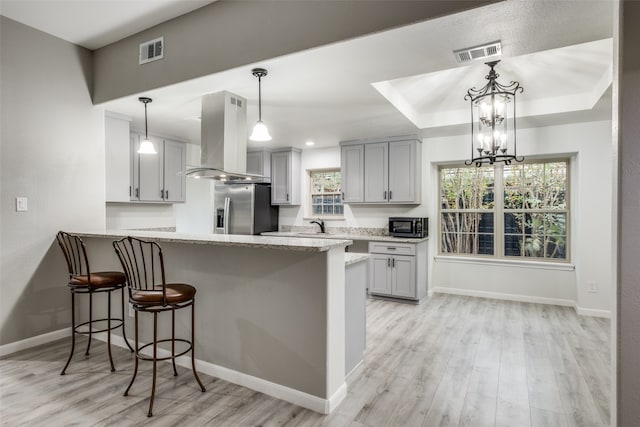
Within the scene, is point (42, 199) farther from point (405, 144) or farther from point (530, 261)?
point (530, 261)

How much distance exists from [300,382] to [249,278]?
2.55 feet

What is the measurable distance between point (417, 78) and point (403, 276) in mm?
2525

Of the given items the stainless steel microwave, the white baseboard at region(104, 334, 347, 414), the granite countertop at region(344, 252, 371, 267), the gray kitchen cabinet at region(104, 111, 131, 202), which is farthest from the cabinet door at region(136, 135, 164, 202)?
the stainless steel microwave

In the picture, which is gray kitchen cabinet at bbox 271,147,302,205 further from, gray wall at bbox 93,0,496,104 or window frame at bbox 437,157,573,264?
gray wall at bbox 93,0,496,104

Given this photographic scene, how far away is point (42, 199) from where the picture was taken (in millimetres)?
3230

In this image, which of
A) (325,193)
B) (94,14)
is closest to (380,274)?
(325,193)

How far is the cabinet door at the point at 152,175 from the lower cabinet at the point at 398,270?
307cm

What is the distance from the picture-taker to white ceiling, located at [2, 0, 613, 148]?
6.72 ft

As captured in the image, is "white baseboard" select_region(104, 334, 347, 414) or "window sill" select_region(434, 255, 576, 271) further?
"window sill" select_region(434, 255, 576, 271)

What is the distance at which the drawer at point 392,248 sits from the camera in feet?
15.4

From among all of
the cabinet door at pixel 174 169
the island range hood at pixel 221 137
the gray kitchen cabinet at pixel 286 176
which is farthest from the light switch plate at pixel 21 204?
the gray kitchen cabinet at pixel 286 176

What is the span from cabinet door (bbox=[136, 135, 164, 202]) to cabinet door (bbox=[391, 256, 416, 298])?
3.39 m

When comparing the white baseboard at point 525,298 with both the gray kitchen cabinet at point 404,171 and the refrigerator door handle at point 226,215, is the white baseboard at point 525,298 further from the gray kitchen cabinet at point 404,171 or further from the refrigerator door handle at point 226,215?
the refrigerator door handle at point 226,215

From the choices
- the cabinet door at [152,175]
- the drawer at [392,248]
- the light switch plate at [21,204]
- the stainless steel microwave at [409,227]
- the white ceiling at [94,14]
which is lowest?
the drawer at [392,248]
